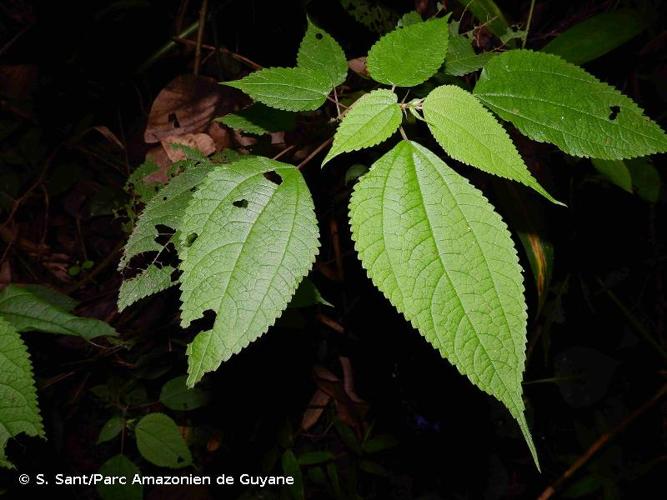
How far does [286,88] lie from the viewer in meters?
1.01

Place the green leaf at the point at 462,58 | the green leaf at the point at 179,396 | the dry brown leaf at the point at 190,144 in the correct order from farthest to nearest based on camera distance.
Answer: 1. the green leaf at the point at 179,396
2. the dry brown leaf at the point at 190,144
3. the green leaf at the point at 462,58

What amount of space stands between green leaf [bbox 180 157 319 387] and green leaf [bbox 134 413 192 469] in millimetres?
1340

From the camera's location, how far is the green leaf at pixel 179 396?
1.97 m

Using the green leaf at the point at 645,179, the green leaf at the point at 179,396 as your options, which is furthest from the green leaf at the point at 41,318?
the green leaf at the point at 645,179

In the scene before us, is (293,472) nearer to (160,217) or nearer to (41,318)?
(41,318)

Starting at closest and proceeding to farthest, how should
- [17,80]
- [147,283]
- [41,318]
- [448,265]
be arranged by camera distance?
[448,265] < [147,283] < [41,318] < [17,80]

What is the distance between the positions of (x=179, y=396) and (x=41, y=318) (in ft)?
2.35

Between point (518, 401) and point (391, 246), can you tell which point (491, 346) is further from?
point (391, 246)

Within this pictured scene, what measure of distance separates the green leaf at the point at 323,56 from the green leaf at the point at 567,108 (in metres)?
0.38

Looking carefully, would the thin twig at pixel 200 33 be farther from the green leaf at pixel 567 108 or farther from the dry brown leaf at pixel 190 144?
the green leaf at pixel 567 108

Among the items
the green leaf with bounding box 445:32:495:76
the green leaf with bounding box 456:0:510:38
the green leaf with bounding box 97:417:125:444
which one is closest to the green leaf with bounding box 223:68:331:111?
the green leaf with bounding box 445:32:495:76

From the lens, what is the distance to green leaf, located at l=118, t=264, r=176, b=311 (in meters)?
1.06

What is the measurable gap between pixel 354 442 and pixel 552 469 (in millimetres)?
1064

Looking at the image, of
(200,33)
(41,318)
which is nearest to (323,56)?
(200,33)
